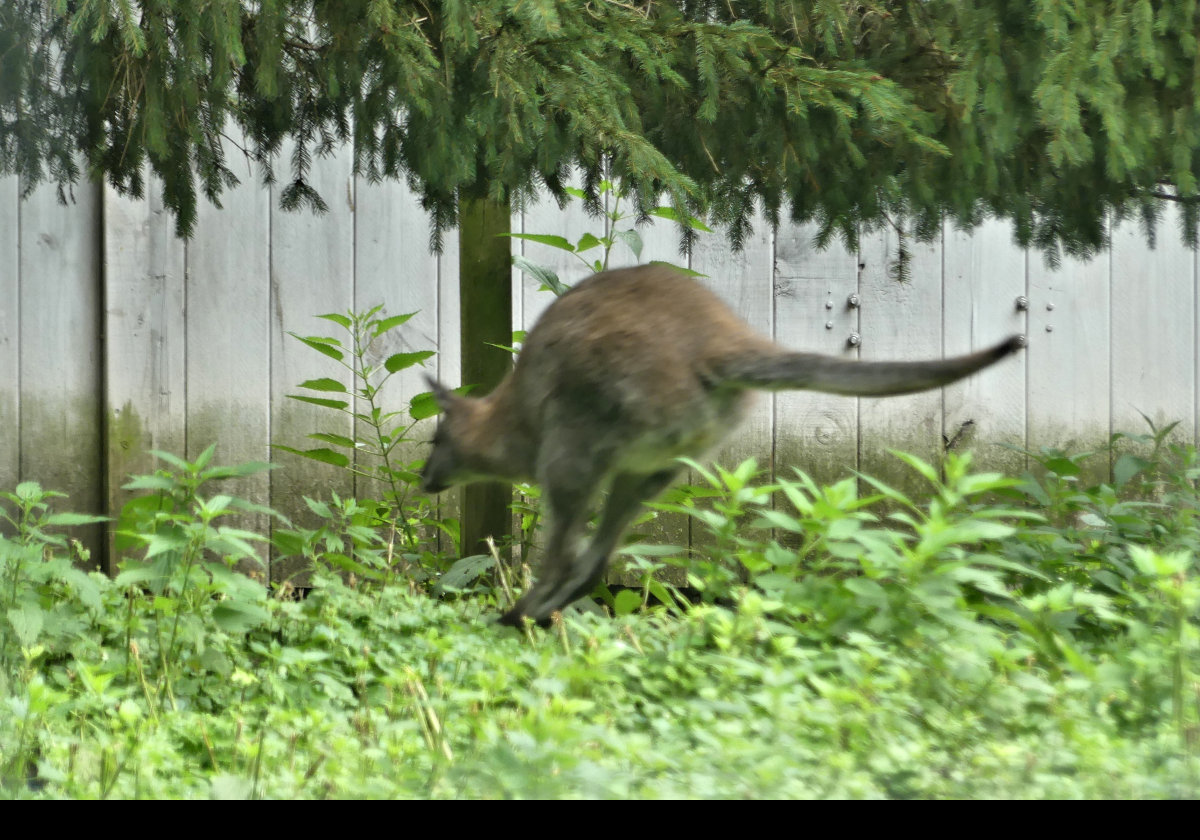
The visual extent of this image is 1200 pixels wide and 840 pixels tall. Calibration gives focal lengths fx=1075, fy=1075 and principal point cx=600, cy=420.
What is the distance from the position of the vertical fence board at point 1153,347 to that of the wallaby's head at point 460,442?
1.32m

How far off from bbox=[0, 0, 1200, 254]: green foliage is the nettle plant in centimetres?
38

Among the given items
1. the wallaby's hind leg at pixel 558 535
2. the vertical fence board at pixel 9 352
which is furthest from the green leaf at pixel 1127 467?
the vertical fence board at pixel 9 352

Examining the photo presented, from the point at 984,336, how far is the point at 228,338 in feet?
5.37

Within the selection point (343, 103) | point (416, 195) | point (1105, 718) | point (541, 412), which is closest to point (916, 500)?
point (541, 412)

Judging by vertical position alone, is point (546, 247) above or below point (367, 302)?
above

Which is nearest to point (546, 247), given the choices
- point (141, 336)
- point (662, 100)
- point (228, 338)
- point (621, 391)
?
point (662, 100)

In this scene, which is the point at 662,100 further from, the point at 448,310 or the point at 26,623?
the point at 26,623

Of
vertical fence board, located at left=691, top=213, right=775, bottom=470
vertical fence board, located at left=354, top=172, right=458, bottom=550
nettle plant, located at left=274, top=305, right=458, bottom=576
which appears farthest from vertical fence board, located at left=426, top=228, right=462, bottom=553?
vertical fence board, located at left=691, top=213, right=775, bottom=470

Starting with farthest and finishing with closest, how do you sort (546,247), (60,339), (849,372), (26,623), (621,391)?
(546,247) → (60,339) → (26,623) → (621,391) → (849,372)

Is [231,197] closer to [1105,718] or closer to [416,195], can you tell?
[416,195]

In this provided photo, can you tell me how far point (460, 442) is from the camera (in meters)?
2.37

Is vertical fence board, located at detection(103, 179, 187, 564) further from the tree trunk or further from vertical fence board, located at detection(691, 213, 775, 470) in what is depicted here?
vertical fence board, located at detection(691, 213, 775, 470)

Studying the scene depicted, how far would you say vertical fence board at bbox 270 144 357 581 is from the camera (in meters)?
2.54
